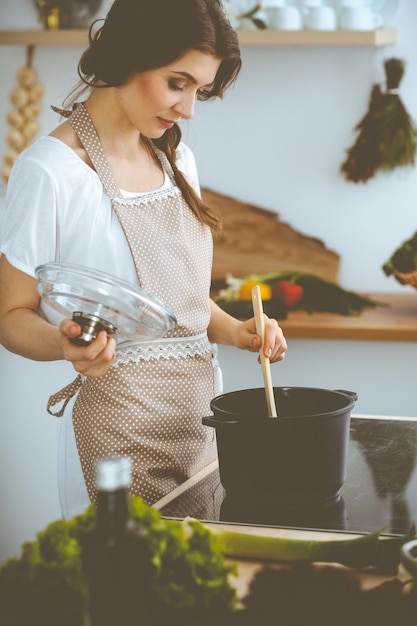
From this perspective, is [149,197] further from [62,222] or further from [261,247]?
[261,247]

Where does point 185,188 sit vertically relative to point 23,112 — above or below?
below

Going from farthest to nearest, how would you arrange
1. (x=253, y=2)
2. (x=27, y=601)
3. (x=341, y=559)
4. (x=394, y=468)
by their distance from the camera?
(x=253, y=2)
(x=394, y=468)
(x=341, y=559)
(x=27, y=601)

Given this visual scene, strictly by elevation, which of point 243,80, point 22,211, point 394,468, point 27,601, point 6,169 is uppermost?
point 243,80

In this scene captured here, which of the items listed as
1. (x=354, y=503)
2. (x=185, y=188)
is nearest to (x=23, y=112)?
(x=185, y=188)

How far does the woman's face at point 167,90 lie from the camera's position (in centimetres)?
137

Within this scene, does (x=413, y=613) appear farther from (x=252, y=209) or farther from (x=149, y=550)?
(x=252, y=209)

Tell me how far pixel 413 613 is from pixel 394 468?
1.85 feet

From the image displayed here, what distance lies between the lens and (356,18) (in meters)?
2.59

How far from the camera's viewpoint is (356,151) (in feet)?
9.21

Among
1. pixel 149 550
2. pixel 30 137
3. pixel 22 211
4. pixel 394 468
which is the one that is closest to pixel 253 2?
pixel 30 137

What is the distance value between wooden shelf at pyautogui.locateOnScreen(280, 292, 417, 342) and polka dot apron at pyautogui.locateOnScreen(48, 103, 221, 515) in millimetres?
951

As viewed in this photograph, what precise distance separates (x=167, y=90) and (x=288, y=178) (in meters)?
1.58

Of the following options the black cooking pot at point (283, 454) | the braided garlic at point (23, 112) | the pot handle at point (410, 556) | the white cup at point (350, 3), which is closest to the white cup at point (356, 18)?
the white cup at point (350, 3)

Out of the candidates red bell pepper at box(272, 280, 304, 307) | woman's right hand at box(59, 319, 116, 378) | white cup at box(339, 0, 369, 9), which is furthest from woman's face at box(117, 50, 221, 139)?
white cup at box(339, 0, 369, 9)
